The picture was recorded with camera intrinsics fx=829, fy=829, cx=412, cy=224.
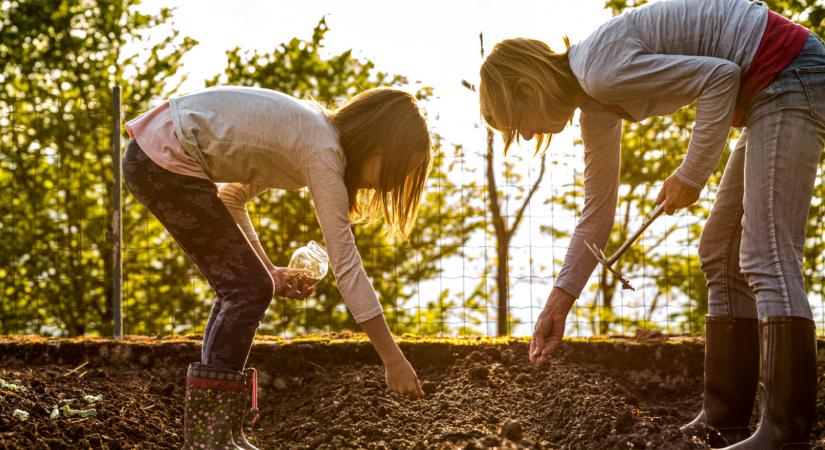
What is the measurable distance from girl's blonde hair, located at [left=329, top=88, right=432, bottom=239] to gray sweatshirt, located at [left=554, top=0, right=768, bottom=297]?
498mm

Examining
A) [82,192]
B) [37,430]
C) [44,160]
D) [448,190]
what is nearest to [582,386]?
[37,430]

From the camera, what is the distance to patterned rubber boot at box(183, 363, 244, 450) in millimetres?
2393

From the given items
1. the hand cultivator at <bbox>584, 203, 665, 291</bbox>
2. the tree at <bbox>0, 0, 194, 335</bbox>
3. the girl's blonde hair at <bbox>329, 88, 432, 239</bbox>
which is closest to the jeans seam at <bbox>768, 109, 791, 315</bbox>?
the hand cultivator at <bbox>584, 203, 665, 291</bbox>

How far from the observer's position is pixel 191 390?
2.40 metres

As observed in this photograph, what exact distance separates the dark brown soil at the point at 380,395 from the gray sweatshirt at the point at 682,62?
863 mm

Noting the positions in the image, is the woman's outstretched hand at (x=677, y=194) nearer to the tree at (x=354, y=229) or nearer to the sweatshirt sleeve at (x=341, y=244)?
the sweatshirt sleeve at (x=341, y=244)

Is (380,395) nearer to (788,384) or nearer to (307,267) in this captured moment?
(307,267)

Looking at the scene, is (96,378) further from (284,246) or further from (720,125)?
(720,125)

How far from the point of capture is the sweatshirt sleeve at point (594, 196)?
268 cm

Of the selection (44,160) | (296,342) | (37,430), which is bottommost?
(37,430)

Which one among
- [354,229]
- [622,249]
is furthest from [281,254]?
[622,249]

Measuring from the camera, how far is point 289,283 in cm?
269

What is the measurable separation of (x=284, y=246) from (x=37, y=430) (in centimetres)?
317

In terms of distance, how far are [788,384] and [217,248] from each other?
1621 millimetres
